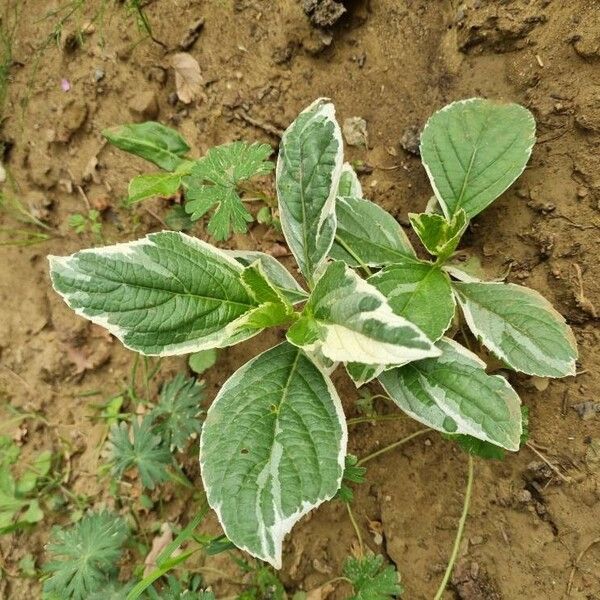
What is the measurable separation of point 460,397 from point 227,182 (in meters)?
1.06

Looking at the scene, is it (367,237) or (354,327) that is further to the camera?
(367,237)

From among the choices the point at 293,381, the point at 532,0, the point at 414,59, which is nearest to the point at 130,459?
the point at 293,381

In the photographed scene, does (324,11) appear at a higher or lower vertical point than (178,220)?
higher

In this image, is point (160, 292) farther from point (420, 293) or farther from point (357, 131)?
point (357, 131)

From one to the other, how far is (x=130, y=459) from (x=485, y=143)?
186cm

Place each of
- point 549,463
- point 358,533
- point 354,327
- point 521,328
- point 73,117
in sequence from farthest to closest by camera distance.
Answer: point 73,117 → point 358,533 → point 549,463 → point 521,328 → point 354,327

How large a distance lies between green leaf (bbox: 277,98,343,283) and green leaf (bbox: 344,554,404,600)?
104 centimetres

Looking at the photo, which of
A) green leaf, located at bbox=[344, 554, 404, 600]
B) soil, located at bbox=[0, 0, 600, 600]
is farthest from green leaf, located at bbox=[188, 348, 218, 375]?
green leaf, located at bbox=[344, 554, 404, 600]

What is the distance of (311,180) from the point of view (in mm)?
1891

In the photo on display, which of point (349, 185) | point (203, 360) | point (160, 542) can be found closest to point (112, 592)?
point (160, 542)

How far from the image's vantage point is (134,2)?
2.71m

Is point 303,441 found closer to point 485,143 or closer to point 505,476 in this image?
point 505,476

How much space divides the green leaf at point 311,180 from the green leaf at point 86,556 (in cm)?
139

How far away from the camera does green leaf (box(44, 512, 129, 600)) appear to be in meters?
2.30
